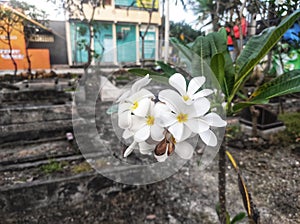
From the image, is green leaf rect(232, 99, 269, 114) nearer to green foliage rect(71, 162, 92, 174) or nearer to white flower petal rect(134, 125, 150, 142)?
white flower petal rect(134, 125, 150, 142)

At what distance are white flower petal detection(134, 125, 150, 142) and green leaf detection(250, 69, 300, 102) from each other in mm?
333

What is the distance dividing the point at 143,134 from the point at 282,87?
14.2 inches

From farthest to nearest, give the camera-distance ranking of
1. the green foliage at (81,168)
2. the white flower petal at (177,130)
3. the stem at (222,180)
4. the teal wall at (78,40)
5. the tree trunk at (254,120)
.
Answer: the teal wall at (78,40) < the tree trunk at (254,120) < the green foliage at (81,168) < the stem at (222,180) < the white flower petal at (177,130)

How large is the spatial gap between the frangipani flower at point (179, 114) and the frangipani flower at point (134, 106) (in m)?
0.02

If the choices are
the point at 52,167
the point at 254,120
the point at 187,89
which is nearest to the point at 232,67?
the point at 187,89

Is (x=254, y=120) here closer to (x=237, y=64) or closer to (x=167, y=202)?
(x=167, y=202)

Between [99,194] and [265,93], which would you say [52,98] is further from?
[265,93]

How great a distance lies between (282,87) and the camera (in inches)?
18.8

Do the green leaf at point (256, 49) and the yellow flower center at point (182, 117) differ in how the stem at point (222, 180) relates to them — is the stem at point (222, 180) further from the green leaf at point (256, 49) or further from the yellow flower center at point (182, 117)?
the yellow flower center at point (182, 117)

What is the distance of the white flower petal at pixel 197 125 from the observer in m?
0.29

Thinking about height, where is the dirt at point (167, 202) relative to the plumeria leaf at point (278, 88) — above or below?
below

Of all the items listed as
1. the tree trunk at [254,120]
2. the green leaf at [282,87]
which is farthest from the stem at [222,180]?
the tree trunk at [254,120]

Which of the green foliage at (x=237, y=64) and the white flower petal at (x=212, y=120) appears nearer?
the white flower petal at (x=212, y=120)

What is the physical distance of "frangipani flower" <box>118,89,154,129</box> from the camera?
30 centimetres
